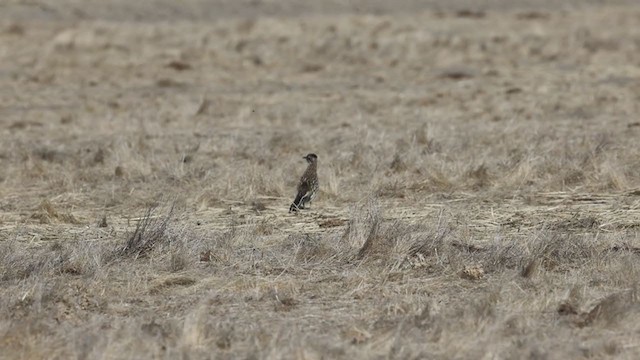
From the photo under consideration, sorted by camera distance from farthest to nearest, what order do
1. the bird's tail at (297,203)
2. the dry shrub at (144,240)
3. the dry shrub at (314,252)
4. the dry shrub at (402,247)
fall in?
1. the bird's tail at (297,203)
2. the dry shrub at (144,240)
3. the dry shrub at (314,252)
4. the dry shrub at (402,247)

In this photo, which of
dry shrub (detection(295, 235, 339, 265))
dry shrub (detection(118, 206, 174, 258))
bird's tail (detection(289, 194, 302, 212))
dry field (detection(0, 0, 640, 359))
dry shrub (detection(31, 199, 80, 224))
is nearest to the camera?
dry field (detection(0, 0, 640, 359))

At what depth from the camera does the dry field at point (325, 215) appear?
7062mm

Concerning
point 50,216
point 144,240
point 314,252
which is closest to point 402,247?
point 314,252

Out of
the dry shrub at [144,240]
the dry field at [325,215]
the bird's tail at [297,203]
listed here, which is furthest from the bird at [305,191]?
the dry shrub at [144,240]

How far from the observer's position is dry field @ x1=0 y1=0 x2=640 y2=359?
7062mm

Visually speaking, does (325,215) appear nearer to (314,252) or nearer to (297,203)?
(297,203)

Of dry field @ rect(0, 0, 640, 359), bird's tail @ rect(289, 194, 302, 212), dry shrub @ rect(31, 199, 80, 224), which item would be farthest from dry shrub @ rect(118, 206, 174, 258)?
bird's tail @ rect(289, 194, 302, 212)

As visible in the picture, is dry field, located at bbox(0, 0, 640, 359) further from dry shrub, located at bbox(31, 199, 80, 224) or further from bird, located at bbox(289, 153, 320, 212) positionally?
bird, located at bbox(289, 153, 320, 212)

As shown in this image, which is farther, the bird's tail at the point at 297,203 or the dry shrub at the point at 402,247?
the bird's tail at the point at 297,203

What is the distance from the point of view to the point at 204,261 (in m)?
8.83

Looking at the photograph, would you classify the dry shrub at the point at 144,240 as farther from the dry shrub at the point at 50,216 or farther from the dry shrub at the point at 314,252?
the dry shrub at the point at 50,216

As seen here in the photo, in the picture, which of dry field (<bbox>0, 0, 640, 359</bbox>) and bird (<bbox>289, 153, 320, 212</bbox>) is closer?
A: dry field (<bbox>0, 0, 640, 359</bbox>)

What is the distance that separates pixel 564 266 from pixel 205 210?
13.1 feet

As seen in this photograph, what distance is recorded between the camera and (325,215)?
1102cm
